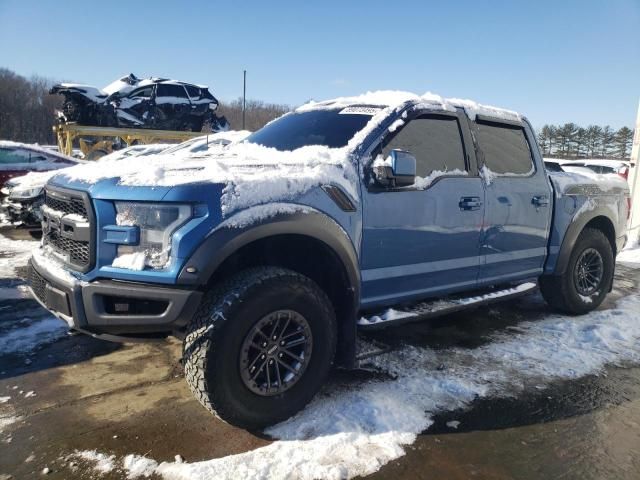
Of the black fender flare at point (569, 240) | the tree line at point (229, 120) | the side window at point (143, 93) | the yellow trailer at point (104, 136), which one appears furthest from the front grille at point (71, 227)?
the tree line at point (229, 120)

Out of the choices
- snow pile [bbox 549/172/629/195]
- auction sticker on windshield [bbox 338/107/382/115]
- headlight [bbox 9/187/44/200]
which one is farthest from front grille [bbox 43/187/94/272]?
headlight [bbox 9/187/44/200]

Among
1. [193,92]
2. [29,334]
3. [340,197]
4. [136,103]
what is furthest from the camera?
[193,92]

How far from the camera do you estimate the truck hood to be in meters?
2.44

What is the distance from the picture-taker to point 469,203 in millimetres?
3625

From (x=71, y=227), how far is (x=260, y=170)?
107 cm

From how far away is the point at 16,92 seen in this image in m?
73.2

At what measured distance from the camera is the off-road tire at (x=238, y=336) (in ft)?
8.00

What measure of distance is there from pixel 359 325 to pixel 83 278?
162 cm

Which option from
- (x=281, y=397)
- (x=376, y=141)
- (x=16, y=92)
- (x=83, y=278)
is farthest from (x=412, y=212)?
(x=16, y=92)

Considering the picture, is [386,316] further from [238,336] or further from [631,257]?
[631,257]

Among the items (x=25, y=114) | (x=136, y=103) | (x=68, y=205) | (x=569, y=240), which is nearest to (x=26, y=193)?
(x=68, y=205)

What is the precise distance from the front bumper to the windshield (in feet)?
5.09

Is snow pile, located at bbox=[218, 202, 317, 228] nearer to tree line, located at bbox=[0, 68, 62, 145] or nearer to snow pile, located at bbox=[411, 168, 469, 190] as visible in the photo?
snow pile, located at bbox=[411, 168, 469, 190]

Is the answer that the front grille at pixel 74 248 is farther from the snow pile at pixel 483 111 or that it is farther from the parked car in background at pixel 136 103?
the parked car in background at pixel 136 103
